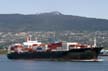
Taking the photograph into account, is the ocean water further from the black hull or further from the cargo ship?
the cargo ship

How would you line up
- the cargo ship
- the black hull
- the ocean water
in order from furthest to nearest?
the cargo ship < the black hull < the ocean water

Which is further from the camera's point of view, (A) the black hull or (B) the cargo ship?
(B) the cargo ship

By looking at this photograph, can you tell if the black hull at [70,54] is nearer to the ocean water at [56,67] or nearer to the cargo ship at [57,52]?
the cargo ship at [57,52]

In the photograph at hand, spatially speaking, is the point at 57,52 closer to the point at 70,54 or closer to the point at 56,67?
the point at 70,54

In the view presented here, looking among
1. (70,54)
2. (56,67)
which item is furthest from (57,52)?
(56,67)

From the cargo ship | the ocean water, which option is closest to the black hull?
the cargo ship

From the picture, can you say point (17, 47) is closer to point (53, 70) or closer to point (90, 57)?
point (90, 57)

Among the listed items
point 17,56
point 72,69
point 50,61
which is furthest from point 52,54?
point 72,69

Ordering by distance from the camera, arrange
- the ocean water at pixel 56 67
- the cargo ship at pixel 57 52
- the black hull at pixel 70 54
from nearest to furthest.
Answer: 1. the ocean water at pixel 56 67
2. the black hull at pixel 70 54
3. the cargo ship at pixel 57 52

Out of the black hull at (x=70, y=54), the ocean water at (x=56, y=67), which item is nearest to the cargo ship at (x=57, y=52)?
the black hull at (x=70, y=54)
